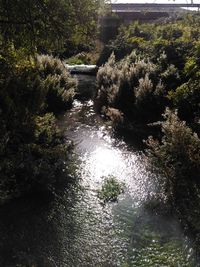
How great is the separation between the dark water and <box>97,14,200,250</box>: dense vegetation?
611 millimetres

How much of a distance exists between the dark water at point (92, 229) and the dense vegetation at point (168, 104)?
2.01ft

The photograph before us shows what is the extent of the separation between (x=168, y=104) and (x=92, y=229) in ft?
25.1

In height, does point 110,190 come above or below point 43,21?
below

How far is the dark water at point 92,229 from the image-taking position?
8.48 meters

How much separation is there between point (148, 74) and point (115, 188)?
25.3 ft

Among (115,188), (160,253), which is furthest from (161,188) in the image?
(160,253)

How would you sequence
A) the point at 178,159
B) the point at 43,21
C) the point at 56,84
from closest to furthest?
1. the point at 178,159
2. the point at 43,21
3. the point at 56,84

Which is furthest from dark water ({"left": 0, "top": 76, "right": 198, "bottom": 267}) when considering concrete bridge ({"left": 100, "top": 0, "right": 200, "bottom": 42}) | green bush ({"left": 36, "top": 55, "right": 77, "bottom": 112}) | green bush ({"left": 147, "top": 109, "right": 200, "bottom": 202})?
concrete bridge ({"left": 100, "top": 0, "right": 200, "bottom": 42})

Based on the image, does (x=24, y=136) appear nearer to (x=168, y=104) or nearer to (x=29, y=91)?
(x=29, y=91)

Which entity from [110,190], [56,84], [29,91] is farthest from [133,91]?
[110,190]

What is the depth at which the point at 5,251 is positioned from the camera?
852 centimetres

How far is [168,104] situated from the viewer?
15.9 meters

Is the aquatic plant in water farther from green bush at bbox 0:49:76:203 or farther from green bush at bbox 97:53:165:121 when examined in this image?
green bush at bbox 97:53:165:121

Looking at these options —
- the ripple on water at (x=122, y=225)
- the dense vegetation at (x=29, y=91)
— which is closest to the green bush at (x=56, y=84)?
the dense vegetation at (x=29, y=91)
